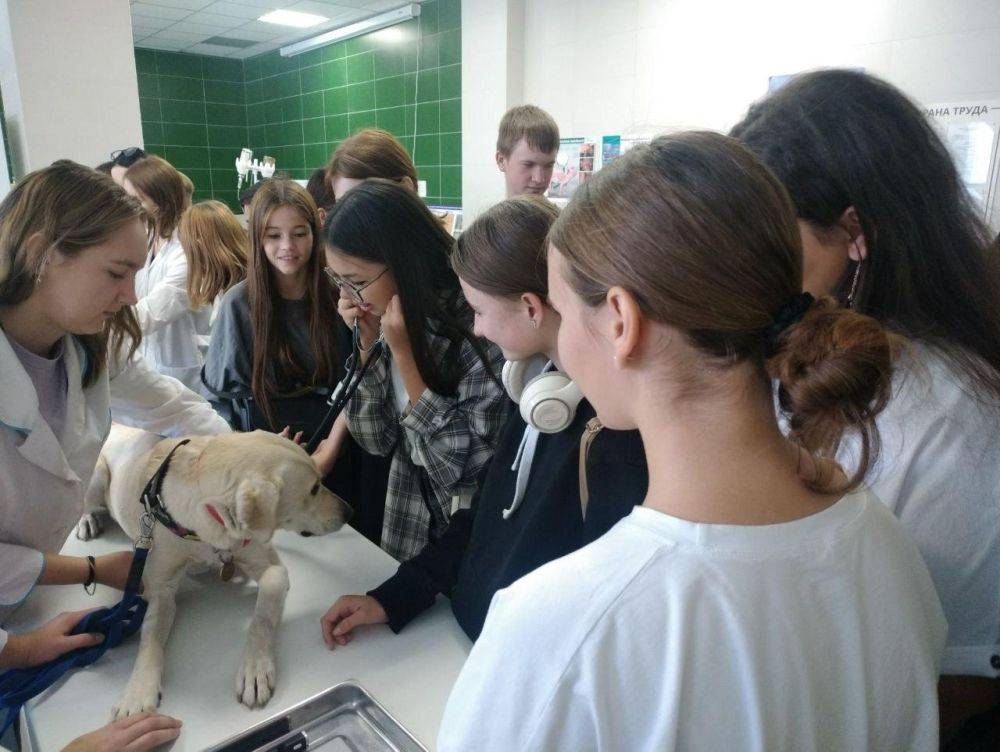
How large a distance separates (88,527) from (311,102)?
5758 mm

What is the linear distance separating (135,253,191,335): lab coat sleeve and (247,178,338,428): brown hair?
0.69 meters

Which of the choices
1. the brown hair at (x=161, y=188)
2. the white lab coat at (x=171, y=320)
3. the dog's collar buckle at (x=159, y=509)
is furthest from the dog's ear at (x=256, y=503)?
the brown hair at (x=161, y=188)

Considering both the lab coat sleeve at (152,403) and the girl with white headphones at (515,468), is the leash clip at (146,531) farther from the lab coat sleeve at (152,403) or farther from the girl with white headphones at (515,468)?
the lab coat sleeve at (152,403)

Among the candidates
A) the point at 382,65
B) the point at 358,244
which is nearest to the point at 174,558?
the point at 358,244

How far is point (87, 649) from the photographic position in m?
0.99

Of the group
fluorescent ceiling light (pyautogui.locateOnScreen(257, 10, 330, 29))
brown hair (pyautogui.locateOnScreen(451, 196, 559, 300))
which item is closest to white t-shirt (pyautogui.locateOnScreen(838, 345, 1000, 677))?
brown hair (pyautogui.locateOnScreen(451, 196, 559, 300))

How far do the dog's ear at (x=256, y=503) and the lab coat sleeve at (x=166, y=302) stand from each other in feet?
5.26

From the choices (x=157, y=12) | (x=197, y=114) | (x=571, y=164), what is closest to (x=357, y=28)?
(x=157, y=12)

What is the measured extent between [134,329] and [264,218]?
2.19 ft

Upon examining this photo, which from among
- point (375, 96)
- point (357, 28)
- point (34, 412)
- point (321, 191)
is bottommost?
point (34, 412)

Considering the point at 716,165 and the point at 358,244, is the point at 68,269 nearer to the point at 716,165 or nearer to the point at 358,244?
the point at 358,244

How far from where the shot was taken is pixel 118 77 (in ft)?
9.68

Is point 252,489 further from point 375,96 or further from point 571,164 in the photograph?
point 375,96

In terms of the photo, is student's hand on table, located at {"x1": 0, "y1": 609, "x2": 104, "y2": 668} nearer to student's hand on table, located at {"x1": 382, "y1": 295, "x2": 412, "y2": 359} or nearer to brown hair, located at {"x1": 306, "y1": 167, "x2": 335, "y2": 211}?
student's hand on table, located at {"x1": 382, "y1": 295, "x2": 412, "y2": 359}
